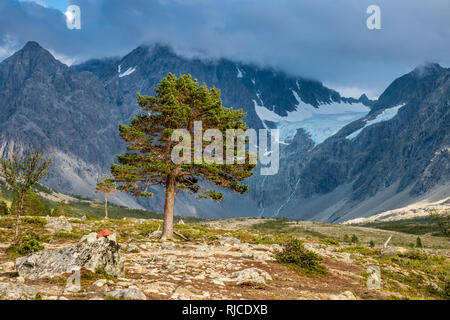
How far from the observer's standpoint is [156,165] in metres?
29.5

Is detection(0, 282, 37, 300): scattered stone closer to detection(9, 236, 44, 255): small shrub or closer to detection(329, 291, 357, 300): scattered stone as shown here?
detection(329, 291, 357, 300): scattered stone

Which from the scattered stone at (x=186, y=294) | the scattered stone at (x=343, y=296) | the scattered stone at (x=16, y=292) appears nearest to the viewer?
the scattered stone at (x=16, y=292)

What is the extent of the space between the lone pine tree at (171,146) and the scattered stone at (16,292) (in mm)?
19311

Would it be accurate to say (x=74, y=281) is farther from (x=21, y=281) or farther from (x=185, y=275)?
(x=185, y=275)

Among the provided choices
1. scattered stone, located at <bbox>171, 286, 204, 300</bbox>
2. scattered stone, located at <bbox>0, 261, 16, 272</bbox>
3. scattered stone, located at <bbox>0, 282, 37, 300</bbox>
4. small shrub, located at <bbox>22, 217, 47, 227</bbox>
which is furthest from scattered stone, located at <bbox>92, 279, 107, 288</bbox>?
small shrub, located at <bbox>22, 217, 47, 227</bbox>

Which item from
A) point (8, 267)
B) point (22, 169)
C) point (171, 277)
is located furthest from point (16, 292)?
point (22, 169)

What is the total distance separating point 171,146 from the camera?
3192cm

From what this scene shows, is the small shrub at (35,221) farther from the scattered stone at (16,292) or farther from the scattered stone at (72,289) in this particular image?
the scattered stone at (16,292)

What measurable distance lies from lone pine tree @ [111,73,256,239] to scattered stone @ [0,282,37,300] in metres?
19.3

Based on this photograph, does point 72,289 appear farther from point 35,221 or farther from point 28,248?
point 35,221

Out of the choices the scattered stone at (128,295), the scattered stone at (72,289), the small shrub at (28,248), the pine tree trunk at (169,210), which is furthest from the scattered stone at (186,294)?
the pine tree trunk at (169,210)

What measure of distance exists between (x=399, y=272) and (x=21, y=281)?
2134cm

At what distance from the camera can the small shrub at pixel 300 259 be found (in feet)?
63.2
